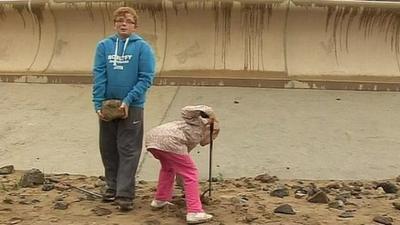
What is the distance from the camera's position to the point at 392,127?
8.53 metres

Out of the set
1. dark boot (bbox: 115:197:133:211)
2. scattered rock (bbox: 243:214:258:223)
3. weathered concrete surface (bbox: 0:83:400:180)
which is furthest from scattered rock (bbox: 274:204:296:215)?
weathered concrete surface (bbox: 0:83:400:180)

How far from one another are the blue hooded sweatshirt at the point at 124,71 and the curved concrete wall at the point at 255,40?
4.85 metres

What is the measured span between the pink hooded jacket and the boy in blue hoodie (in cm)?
32

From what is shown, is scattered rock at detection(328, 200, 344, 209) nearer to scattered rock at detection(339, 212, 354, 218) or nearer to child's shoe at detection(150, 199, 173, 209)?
scattered rock at detection(339, 212, 354, 218)

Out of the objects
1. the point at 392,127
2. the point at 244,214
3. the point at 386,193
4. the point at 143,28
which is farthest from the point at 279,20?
the point at 244,214

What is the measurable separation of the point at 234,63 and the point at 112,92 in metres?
5.25

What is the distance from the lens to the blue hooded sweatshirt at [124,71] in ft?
18.4

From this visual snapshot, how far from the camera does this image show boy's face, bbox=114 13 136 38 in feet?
18.5

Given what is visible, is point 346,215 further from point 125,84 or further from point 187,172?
point 125,84

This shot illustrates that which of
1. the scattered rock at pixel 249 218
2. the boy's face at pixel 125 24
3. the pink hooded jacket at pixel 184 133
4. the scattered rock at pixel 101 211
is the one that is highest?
the boy's face at pixel 125 24

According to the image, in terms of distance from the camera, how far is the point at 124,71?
5.62m

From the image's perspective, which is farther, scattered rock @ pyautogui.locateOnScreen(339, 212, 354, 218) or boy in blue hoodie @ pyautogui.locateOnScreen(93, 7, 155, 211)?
boy in blue hoodie @ pyautogui.locateOnScreen(93, 7, 155, 211)

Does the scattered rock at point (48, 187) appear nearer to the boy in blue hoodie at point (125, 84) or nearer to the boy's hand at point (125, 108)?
the boy in blue hoodie at point (125, 84)

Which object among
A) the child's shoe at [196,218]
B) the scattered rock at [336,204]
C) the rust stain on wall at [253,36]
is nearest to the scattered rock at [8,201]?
the child's shoe at [196,218]
